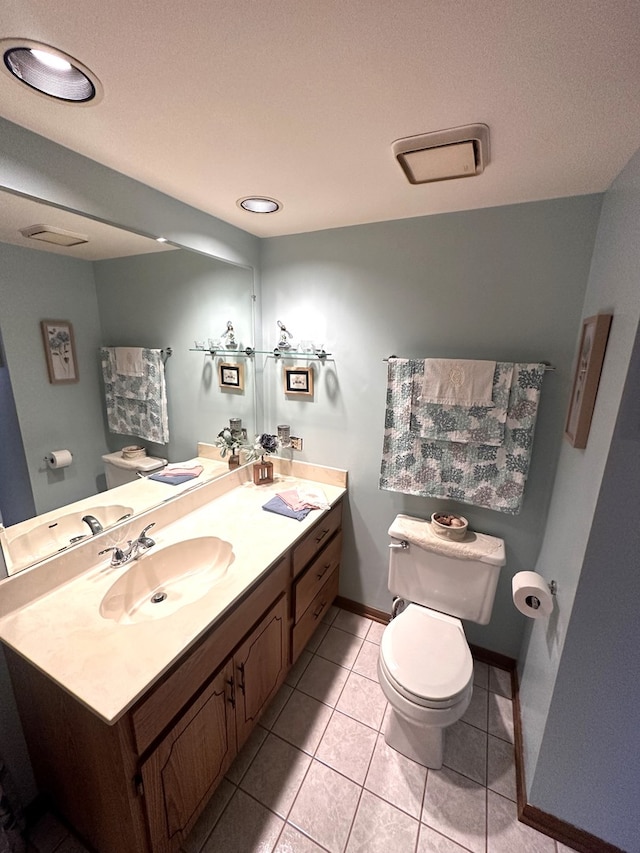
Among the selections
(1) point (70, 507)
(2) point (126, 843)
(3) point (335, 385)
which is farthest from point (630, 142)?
(2) point (126, 843)

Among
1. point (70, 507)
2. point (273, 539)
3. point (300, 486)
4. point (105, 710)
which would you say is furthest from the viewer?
point (300, 486)

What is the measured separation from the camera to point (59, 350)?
109 centimetres

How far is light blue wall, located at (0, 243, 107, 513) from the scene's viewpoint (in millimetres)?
998

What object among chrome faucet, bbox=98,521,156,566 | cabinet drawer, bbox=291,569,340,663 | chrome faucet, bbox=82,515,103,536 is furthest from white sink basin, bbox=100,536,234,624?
cabinet drawer, bbox=291,569,340,663

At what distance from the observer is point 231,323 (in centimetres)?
187

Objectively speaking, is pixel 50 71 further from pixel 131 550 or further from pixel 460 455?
pixel 460 455

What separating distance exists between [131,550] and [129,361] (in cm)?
72

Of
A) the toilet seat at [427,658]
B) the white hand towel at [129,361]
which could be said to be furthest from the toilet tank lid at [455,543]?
the white hand towel at [129,361]

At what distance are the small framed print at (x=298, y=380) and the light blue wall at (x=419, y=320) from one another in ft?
0.17

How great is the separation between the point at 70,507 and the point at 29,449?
246 mm

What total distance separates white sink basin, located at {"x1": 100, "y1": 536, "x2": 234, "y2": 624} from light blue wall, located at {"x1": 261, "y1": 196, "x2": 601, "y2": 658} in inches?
32.5

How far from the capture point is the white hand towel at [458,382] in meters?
1.47

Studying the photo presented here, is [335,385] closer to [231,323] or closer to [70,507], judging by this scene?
[231,323]

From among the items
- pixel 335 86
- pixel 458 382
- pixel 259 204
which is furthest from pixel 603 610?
pixel 259 204
